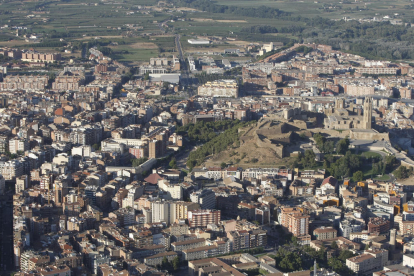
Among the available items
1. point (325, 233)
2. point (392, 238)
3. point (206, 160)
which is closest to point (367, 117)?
point (206, 160)

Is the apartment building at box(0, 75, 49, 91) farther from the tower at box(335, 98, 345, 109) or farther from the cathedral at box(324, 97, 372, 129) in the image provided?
the cathedral at box(324, 97, 372, 129)

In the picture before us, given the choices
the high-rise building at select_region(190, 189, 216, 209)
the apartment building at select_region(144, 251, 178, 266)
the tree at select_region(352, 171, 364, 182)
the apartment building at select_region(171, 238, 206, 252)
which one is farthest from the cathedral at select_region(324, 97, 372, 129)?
the apartment building at select_region(144, 251, 178, 266)

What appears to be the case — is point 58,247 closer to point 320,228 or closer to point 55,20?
point 320,228

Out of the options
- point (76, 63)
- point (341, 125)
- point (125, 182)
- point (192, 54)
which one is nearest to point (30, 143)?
point (125, 182)

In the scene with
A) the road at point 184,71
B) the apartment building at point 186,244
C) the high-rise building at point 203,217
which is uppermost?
the high-rise building at point 203,217

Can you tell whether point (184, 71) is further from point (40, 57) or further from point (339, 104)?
point (339, 104)

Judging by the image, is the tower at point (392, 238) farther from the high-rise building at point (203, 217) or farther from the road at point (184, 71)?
the road at point (184, 71)

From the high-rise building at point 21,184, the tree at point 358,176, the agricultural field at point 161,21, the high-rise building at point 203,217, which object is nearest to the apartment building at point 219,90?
the agricultural field at point 161,21
